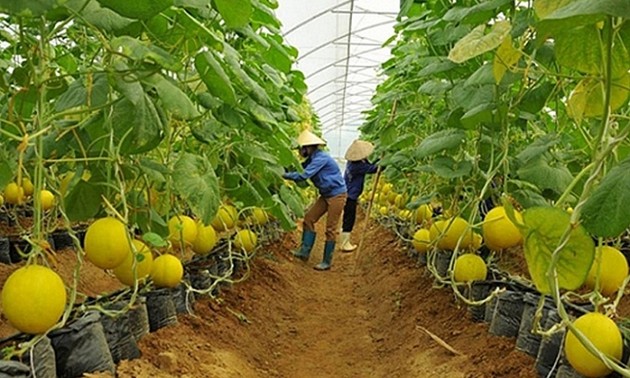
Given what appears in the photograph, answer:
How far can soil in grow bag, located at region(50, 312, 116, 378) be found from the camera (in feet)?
6.23

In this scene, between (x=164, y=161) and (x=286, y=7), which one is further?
(x=286, y=7)

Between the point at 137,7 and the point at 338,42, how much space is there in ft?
43.4

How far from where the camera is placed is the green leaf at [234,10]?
161cm

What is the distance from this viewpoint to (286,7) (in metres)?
9.58

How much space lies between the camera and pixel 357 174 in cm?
848

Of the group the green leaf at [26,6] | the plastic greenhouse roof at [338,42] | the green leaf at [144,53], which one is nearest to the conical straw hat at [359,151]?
the plastic greenhouse roof at [338,42]

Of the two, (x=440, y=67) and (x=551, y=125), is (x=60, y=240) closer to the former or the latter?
(x=440, y=67)

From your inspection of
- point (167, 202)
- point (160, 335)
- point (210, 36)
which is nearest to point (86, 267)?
point (160, 335)

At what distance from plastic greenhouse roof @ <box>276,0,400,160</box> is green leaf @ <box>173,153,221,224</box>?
535 centimetres

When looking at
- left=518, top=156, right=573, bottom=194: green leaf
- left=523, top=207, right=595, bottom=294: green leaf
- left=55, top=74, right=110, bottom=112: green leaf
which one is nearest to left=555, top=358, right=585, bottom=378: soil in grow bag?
left=518, top=156, right=573, bottom=194: green leaf

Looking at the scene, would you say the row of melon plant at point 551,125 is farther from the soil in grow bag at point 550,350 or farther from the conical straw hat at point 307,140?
the conical straw hat at point 307,140

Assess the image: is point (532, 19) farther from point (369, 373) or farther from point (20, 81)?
point (369, 373)

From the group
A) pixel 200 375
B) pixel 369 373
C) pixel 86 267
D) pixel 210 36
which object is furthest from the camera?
pixel 86 267

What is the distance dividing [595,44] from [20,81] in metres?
1.45
